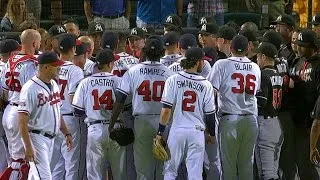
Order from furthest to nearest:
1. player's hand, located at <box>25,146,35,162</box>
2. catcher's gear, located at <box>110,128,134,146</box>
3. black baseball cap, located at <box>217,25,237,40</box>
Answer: black baseball cap, located at <box>217,25,237,40</box>, catcher's gear, located at <box>110,128,134,146</box>, player's hand, located at <box>25,146,35,162</box>

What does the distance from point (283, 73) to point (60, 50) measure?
2.71 metres

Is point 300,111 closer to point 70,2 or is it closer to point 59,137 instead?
point 59,137

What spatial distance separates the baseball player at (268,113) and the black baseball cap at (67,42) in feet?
7.24

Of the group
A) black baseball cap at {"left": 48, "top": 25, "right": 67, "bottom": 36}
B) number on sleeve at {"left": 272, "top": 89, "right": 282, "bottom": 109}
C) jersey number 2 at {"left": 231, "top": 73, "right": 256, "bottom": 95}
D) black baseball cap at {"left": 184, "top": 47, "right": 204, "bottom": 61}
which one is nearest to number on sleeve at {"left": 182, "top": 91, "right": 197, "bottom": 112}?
black baseball cap at {"left": 184, "top": 47, "right": 204, "bottom": 61}

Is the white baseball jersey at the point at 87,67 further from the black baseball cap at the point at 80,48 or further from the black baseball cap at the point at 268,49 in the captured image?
the black baseball cap at the point at 268,49

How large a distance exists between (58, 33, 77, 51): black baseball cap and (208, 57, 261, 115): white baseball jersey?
1667mm

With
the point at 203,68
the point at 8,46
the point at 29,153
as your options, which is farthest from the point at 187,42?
the point at 29,153

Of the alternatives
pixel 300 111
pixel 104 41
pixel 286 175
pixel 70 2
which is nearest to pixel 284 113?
pixel 300 111

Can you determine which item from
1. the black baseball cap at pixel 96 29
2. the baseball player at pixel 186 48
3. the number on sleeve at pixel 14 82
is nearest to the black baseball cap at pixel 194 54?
the baseball player at pixel 186 48

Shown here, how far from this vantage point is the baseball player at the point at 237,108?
9.55 meters

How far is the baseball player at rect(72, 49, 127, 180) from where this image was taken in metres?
9.48

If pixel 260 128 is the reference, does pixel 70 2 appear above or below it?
above

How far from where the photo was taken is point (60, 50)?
9.98 m

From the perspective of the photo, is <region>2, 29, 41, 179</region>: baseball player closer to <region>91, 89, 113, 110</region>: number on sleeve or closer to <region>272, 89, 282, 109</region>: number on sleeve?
<region>91, 89, 113, 110</region>: number on sleeve
